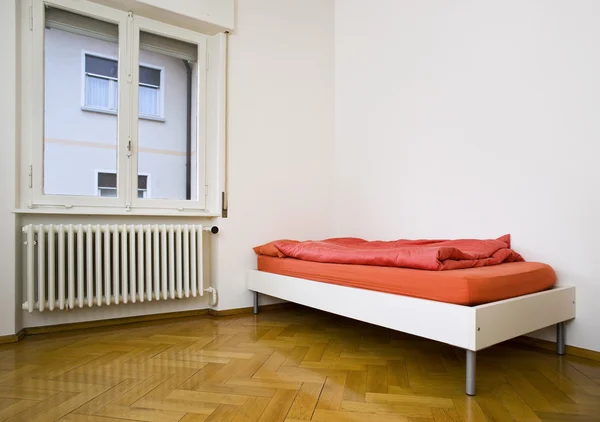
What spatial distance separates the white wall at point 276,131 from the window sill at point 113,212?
0.23 m

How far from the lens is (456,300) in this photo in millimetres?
1563

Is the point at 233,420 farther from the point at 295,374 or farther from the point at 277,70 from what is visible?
the point at 277,70

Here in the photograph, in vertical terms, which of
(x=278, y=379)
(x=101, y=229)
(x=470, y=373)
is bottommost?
(x=278, y=379)

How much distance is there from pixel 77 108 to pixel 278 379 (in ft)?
7.01

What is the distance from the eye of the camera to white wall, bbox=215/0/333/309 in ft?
10.0

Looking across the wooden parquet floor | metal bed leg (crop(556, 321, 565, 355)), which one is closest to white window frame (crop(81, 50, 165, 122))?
the wooden parquet floor

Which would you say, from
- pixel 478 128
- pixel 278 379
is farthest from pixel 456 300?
pixel 478 128

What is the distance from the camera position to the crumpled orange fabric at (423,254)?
5.78ft

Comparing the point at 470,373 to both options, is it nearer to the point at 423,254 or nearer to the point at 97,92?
the point at 423,254

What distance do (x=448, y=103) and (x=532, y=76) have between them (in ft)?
1.78

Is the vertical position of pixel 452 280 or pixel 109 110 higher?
pixel 109 110

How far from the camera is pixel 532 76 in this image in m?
2.23

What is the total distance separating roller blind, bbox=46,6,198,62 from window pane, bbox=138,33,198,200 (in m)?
0.01

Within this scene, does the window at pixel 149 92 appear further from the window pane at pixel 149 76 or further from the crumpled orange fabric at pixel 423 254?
the crumpled orange fabric at pixel 423 254
